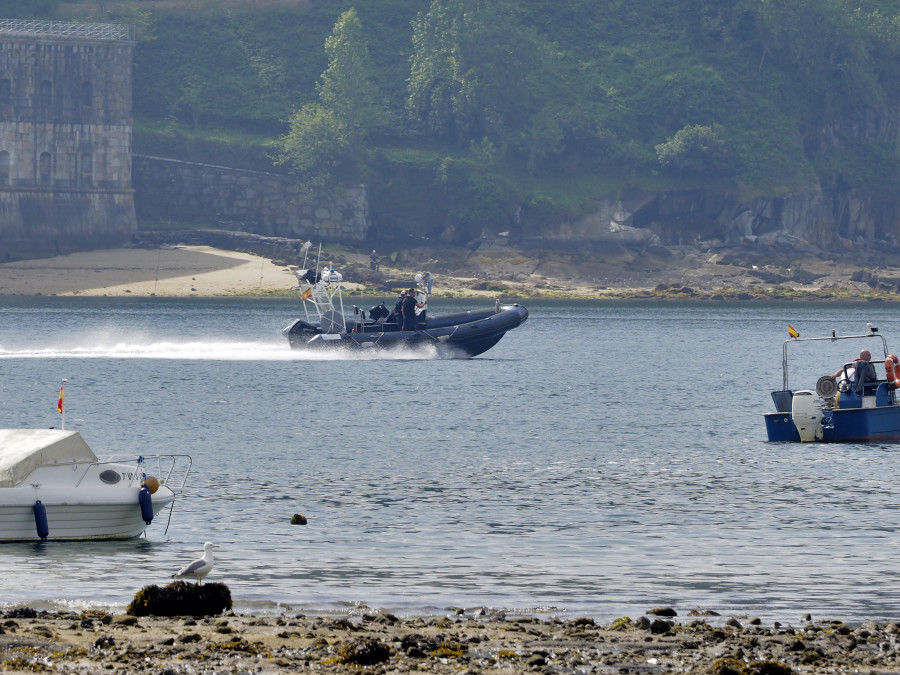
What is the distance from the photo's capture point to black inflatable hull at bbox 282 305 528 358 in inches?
2381

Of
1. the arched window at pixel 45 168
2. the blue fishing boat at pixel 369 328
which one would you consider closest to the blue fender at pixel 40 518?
the blue fishing boat at pixel 369 328

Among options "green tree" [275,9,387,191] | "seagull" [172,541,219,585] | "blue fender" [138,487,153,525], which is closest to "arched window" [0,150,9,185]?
"green tree" [275,9,387,191]

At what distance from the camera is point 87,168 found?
11719 centimetres

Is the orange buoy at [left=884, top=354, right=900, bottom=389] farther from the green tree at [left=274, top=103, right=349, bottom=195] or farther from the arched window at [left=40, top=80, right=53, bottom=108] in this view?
the green tree at [left=274, top=103, right=349, bottom=195]

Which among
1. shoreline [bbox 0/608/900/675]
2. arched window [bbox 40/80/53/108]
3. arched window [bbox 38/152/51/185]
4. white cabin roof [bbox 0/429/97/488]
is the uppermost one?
arched window [bbox 40/80/53/108]

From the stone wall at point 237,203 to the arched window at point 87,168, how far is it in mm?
6001

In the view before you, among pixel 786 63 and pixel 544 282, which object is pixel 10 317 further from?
pixel 786 63

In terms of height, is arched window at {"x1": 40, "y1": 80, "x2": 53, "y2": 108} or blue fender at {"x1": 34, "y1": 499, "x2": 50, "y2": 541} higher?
arched window at {"x1": 40, "y1": 80, "x2": 53, "y2": 108}

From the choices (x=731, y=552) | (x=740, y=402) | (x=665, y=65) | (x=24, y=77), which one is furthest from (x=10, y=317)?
(x=731, y=552)

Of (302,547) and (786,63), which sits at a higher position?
(786,63)

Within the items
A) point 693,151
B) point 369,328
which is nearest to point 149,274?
point 693,151

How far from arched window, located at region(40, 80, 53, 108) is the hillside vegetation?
1232 centimetres

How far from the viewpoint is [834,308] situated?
122m

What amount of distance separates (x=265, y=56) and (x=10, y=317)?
49.6 meters
